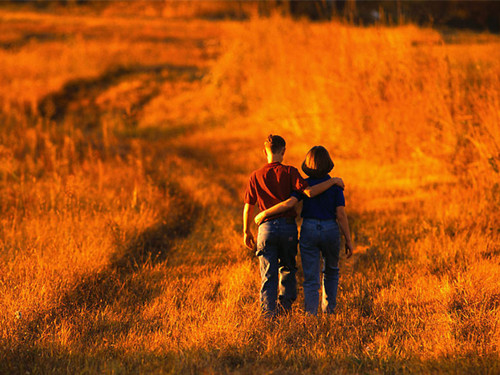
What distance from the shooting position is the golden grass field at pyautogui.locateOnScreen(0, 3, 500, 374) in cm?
375

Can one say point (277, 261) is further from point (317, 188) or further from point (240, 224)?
point (240, 224)

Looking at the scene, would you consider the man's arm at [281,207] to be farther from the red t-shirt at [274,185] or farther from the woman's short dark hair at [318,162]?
the woman's short dark hair at [318,162]

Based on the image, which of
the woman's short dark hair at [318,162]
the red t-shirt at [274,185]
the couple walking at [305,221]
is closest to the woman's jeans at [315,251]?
the couple walking at [305,221]

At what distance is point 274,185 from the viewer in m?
4.35

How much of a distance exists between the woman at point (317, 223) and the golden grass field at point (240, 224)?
351 millimetres

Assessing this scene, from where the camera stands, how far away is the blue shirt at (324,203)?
168 inches

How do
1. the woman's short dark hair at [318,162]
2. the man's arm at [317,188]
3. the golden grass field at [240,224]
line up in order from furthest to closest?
the woman's short dark hair at [318,162] → the man's arm at [317,188] → the golden grass field at [240,224]

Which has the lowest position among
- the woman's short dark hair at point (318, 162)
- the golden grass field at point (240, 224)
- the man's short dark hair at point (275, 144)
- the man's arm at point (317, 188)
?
the golden grass field at point (240, 224)

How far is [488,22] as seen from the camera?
10258 millimetres

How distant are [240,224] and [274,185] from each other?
271 centimetres

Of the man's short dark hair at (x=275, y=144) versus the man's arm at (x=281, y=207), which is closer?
the man's arm at (x=281, y=207)

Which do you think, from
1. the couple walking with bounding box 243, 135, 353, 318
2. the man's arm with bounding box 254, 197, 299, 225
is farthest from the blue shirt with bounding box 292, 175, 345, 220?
the man's arm with bounding box 254, 197, 299, 225

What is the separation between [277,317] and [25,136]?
28.0 feet

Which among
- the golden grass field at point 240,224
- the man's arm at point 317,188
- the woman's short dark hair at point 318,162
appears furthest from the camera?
the woman's short dark hair at point 318,162
